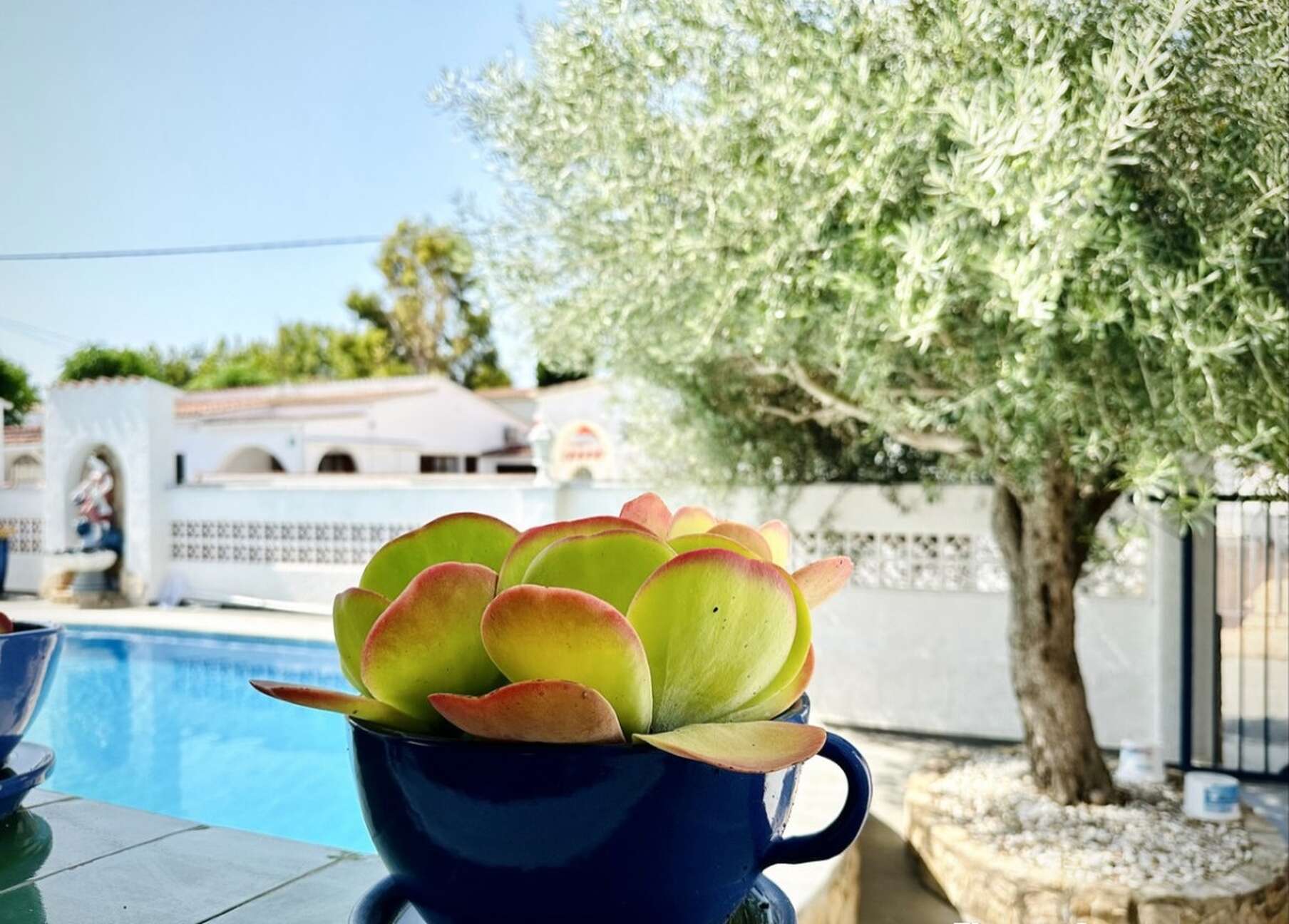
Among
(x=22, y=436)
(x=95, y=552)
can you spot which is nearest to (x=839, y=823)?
(x=95, y=552)

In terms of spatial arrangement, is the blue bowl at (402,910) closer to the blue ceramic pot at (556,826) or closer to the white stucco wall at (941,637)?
the blue ceramic pot at (556,826)

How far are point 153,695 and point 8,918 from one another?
7011 millimetres

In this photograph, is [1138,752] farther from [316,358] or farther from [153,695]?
[316,358]

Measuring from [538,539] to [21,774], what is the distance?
826mm

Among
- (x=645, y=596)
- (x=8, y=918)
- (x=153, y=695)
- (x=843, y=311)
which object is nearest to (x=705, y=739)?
(x=645, y=596)

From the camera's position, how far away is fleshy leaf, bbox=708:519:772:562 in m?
0.51

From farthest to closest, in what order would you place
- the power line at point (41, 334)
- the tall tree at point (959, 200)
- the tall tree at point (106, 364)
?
1. the tall tree at point (106, 364)
2. the power line at point (41, 334)
3. the tall tree at point (959, 200)

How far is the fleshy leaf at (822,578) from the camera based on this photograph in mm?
501

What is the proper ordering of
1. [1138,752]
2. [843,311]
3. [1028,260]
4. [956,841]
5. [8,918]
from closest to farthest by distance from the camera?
[8,918] → [1028,260] → [843,311] → [956,841] → [1138,752]

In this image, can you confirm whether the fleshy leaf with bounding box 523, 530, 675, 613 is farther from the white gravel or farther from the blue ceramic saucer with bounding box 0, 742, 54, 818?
the white gravel

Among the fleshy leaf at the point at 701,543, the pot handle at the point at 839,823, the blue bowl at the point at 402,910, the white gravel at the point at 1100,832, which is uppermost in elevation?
the fleshy leaf at the point at 701,543

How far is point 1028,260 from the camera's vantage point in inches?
85.8

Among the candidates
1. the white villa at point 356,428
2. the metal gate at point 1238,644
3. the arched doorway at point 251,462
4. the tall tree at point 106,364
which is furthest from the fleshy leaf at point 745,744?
the tall tree at point 106,364

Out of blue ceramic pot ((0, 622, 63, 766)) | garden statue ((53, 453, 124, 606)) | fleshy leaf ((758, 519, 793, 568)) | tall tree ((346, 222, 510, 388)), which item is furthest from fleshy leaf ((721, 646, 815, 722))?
tall tree ((346, 222, 510, 388))
